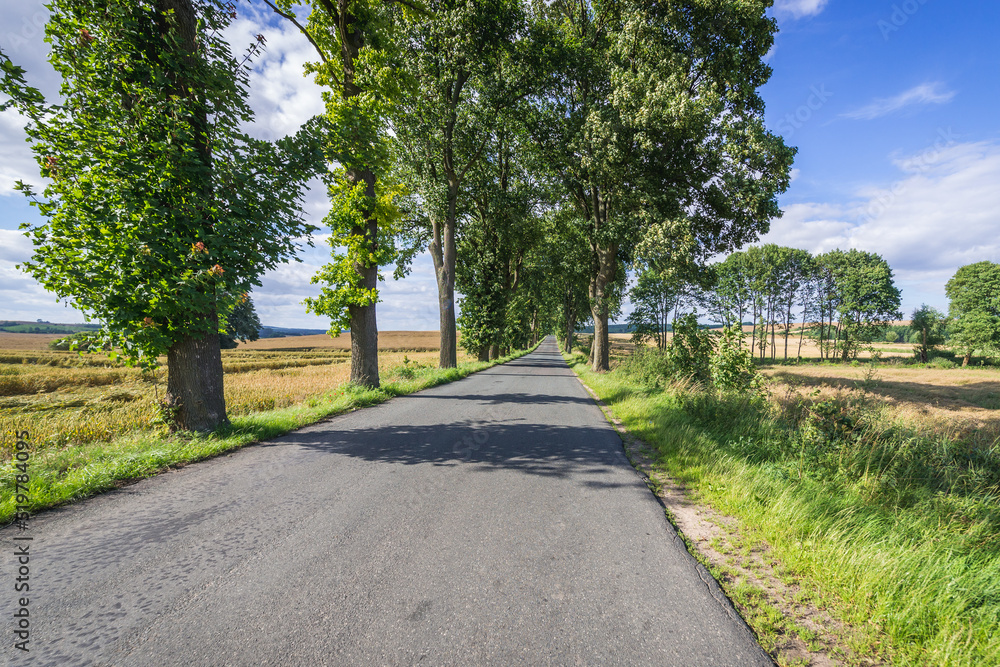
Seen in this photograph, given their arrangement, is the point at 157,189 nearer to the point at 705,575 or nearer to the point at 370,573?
the point at 370,573

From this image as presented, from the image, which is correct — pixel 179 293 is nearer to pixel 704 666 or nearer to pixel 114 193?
pixel 114 193

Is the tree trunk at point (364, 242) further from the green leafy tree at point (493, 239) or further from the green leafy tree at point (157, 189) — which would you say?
the green leafy tree at point (493, 239)

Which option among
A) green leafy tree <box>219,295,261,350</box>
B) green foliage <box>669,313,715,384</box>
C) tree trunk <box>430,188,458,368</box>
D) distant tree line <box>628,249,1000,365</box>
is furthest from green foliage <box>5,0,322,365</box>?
green leafy tree <box>219,295,261,350</box>

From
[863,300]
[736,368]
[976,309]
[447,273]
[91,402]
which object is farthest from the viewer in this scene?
[863,300]

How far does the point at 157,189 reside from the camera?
16.6 ft

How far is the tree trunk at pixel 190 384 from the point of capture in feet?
19.1

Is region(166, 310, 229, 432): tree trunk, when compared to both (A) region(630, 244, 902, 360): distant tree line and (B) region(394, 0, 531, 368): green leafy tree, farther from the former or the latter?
(A) region(630, 244, 902, 360): distant tree line

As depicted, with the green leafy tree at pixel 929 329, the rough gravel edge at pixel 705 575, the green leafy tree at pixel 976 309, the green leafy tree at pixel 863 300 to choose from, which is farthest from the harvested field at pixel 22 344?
the green leafy tree at pixel 929 329

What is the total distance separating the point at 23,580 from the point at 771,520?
19.8ft

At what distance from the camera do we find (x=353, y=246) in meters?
10.7

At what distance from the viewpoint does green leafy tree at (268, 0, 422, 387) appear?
10305 mm

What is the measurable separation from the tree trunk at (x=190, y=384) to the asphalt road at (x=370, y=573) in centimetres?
146

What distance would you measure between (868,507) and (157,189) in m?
9.52

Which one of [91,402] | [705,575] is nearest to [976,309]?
[705,575]
